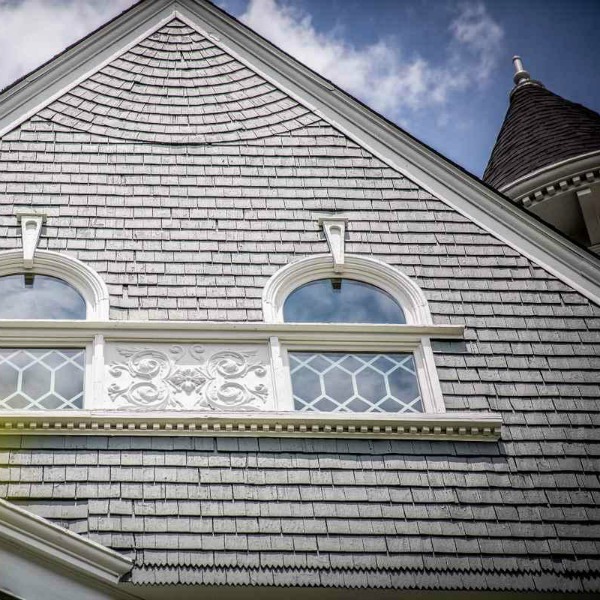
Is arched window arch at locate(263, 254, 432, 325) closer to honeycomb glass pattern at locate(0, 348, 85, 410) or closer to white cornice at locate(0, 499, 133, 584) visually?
honeycomb glass pattern at locate(0, 348, 85, 410)

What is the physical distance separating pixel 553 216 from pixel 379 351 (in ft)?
18.6

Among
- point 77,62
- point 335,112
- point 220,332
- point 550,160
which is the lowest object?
point 220,332

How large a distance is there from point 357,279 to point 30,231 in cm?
308

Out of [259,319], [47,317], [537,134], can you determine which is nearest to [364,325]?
[259,319]

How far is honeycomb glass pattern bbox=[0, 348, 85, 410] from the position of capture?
991 centimetres

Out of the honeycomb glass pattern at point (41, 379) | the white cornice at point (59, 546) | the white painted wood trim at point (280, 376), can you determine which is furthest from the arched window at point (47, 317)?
the white cornice at point (59, 546)

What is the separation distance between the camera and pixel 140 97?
1321cm

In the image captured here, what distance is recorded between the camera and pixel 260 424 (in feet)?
31.9

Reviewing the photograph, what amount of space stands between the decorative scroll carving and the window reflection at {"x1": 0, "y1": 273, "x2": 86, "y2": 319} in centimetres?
77

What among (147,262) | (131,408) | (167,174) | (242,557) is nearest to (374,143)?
(167,174)

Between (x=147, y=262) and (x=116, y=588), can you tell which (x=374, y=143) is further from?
(x=116, y=588)

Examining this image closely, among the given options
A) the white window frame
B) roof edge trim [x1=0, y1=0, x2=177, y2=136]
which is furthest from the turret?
roof edge trim [x1=0, y1=0, x2=177, y2=136]

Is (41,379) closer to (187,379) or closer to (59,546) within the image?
(187,379)

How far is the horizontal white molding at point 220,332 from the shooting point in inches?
408
